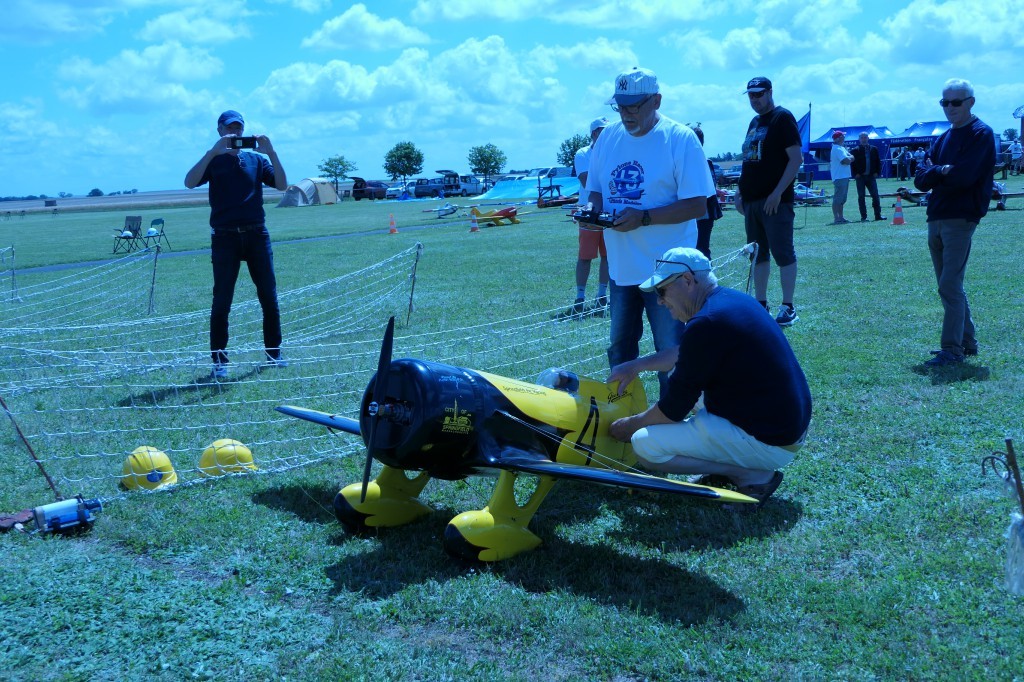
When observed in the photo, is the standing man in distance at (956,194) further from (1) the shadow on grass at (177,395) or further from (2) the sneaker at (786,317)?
(1) the shadow on grass at (177,395)

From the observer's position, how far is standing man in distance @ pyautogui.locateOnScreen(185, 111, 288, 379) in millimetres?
7492

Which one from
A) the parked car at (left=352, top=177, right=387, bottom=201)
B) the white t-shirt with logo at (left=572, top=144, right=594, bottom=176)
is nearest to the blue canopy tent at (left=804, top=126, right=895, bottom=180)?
the parked car at (left=352, top=177, right=387, bottom=201)

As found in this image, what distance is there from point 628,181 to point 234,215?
390 cm

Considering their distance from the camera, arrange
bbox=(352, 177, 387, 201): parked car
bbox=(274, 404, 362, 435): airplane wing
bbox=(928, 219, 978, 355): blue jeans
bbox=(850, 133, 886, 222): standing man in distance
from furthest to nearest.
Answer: bbox=(352, 177, 387, 201): parked car → bbox=(850, 133, 886, 222): standing man in distance → bbox=(928, 219, 978, 355): blue jeans → bbox=(274, 404, 362, 435): airplane wing

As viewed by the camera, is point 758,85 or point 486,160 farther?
point 486,160

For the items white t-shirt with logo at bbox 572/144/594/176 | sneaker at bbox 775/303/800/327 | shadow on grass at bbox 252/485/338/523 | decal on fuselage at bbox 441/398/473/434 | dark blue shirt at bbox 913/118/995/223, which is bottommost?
shadow on grass at bbox 252/485/338/523

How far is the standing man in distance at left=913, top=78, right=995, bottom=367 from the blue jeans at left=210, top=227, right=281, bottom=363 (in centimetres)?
540

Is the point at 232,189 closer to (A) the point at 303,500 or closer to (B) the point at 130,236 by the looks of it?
(A) the point at 303,500

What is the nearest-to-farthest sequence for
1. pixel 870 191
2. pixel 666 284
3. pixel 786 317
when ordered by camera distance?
pixel 666 284 → pixel 786 317 → pixel 870 191

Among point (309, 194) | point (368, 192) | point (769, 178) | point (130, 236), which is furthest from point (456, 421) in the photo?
point (368, 192)

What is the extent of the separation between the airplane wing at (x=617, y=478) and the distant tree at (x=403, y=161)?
336 feet

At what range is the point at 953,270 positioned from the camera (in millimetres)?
6684

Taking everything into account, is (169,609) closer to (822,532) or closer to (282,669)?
(282,669)

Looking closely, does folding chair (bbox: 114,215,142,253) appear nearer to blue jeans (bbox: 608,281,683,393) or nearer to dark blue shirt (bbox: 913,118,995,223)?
blue jeans (bbox: 608,281,683,393)
